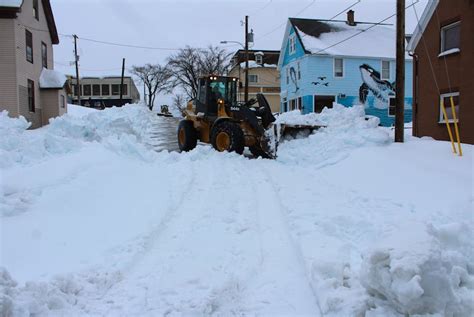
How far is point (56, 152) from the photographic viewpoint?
10.7 m

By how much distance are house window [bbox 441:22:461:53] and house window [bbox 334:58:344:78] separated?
16.3 m

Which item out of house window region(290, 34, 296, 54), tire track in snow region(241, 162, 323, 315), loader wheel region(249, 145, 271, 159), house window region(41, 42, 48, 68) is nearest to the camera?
tire track in snow region(241, 162, 323, 315)

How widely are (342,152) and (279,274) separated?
335 inches

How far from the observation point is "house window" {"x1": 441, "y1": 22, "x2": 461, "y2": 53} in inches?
650

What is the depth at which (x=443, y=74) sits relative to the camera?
1717 centimetres

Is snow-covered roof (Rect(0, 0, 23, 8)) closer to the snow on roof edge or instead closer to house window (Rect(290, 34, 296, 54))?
the snow on roof edge

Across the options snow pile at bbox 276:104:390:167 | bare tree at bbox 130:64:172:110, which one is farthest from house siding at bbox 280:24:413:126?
bare tree at bbox 130:64:172:110

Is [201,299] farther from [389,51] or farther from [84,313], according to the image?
[389,51]

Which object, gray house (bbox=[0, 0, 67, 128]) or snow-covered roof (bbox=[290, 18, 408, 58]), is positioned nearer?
gray house (bbox=[0, 0, 67, 128])

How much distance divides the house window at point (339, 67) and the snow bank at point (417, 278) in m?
30.8

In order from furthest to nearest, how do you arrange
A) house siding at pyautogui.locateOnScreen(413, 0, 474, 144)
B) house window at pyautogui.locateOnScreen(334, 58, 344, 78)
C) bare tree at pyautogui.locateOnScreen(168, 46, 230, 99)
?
1. bare tree at pyautogui.locateOnScreen(168, 46, 230, 99)
2. house window at pyautogui.locateOnScreen(334, 58, 344, 78)
3. house siding at pyautogui.locateOnScreen(413, 0, 474, 144)

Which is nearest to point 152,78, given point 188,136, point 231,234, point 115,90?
point 115,90

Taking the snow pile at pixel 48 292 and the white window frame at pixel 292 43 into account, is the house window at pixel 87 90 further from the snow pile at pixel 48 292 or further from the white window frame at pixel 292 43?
the snow pile at pixel 48 292

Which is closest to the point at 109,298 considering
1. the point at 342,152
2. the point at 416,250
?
the point at 416,250
